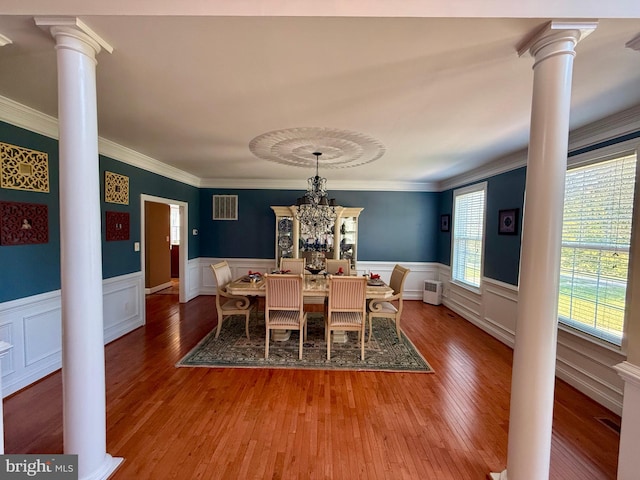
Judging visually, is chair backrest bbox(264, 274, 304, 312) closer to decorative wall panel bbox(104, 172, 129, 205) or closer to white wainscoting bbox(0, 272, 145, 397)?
white wainscoting bbox(0, 272, 145, 397)

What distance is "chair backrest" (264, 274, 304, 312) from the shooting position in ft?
9.68

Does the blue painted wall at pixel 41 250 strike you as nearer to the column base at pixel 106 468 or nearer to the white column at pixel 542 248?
the column base at pixel 106 468

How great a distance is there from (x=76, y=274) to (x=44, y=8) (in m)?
1.31

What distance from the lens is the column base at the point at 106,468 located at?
4.98 ft

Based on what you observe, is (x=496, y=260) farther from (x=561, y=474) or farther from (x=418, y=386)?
(x=561, y=474)

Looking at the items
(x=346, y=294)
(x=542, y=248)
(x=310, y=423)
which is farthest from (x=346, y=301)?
(x=542, y=248)

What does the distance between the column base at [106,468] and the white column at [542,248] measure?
228cm

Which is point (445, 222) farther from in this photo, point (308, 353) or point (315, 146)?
point (308, 353)

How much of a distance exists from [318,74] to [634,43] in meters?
1.71

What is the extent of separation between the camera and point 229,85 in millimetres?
1945

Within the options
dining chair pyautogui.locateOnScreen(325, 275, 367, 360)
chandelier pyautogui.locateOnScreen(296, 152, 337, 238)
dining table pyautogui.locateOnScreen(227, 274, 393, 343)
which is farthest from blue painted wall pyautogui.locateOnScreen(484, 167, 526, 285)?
chandelier pyautogui.locateOnScreen(296, 152, 337, 238)

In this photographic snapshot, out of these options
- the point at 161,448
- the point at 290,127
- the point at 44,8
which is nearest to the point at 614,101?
the point at 290,127

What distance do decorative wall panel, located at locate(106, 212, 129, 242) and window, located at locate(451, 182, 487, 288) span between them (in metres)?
5.17

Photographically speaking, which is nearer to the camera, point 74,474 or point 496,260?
point 74,474
